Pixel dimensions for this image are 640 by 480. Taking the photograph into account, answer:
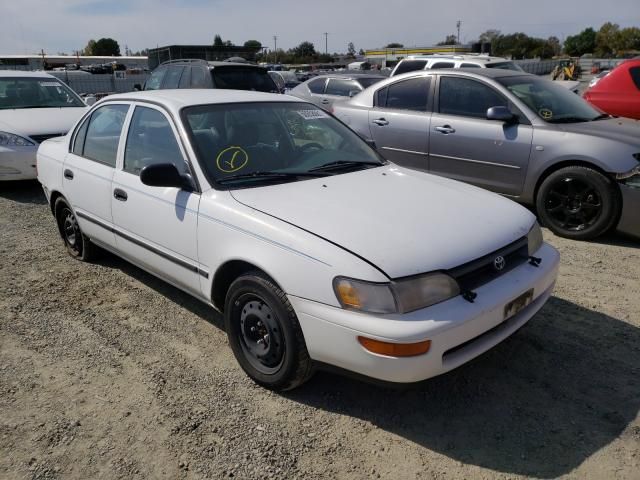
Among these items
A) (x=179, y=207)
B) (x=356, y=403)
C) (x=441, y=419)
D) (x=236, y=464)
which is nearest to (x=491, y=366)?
(x=441, y=419)

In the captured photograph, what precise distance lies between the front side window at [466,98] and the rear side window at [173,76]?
19.5 feet

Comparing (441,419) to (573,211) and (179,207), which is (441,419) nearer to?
(179,207)

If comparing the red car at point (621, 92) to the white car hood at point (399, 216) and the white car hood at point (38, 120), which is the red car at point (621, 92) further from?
the white car hood at point (38, 120)

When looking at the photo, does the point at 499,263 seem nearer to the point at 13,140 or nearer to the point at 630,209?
the point at 630,209

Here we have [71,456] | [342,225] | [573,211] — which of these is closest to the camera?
[71,456]

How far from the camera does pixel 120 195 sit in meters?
3.79

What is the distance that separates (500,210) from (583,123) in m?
3.09

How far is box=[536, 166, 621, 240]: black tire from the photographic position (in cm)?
494

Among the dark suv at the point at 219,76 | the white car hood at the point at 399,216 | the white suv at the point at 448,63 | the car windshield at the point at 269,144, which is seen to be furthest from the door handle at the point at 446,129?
the white suv at the point at 448,63

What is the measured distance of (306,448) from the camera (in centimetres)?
254

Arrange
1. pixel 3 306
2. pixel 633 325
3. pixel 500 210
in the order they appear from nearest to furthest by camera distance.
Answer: pixel 500 210 < pixel 633 325 < pixel 3 306

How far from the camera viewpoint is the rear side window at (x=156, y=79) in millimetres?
10875

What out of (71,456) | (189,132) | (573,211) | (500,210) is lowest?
(71,456)

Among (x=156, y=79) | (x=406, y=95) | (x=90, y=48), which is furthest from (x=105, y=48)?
(x=406, y=95)
